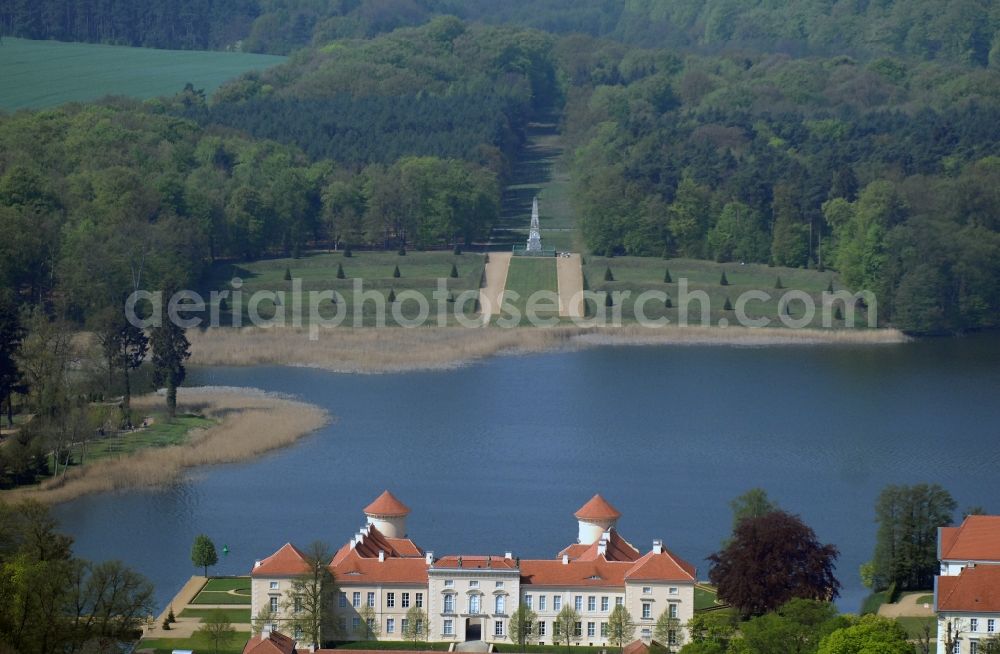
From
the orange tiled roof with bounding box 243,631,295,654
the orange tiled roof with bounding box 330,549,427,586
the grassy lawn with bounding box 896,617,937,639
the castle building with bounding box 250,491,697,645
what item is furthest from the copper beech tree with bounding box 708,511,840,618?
the orange tiled roof with bounding box 243,631,295,654

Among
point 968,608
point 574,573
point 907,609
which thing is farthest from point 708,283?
point 968,608

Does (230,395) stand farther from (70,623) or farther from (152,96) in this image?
(152,96)

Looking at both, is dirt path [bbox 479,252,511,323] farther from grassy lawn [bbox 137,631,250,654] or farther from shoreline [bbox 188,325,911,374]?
grassy lawn [bbox 137,631,250,654]

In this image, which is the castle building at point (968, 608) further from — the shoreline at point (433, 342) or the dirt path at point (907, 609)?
the shoreline at point (433, 342)

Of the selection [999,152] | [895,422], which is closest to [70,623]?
[895,422]

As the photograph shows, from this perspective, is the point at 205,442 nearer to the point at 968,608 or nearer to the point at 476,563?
the point at 476,563

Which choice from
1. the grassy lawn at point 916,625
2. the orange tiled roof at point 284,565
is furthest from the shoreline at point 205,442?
the grassy lawn at point 916,625
